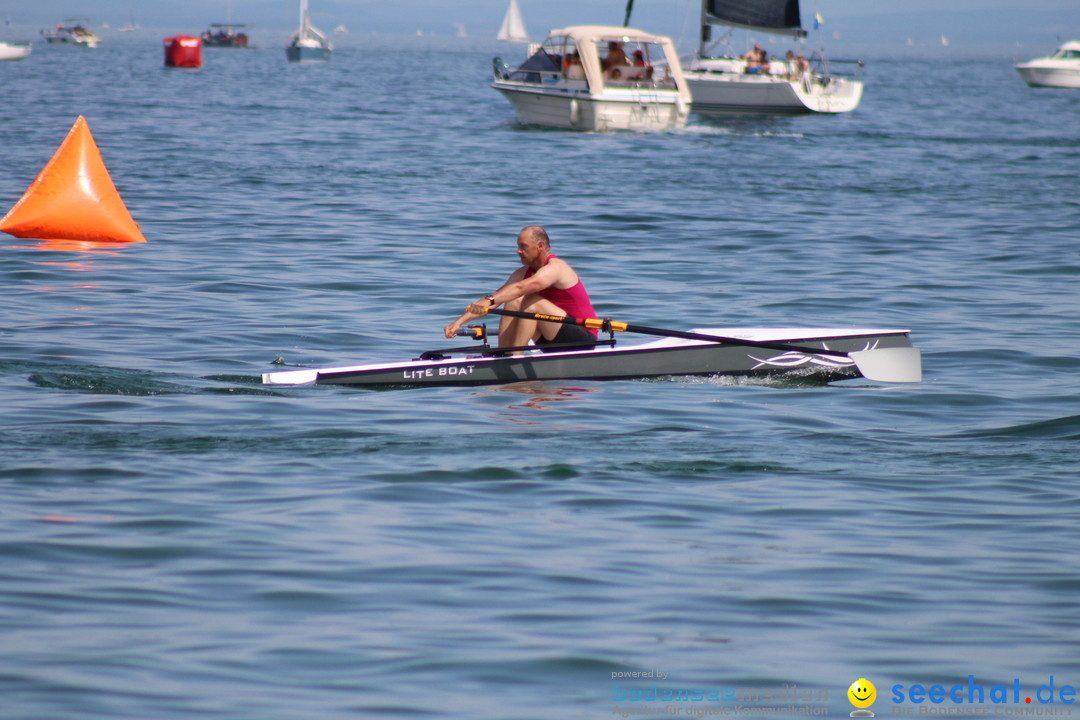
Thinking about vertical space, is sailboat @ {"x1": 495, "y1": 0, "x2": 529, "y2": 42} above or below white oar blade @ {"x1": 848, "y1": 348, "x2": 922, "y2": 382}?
above

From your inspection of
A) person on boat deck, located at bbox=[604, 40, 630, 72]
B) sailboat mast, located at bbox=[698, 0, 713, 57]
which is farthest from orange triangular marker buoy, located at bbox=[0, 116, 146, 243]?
sailboat mast, located at bbox=[698, 0, 713, 57]

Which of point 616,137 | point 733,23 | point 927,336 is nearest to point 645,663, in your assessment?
point 927,336

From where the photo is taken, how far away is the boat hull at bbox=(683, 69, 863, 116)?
1227 inches

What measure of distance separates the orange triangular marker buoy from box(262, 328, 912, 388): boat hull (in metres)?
6.77

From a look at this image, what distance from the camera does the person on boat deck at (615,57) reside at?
28.5 meters

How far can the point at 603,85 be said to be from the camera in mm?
28281

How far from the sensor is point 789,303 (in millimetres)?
11820

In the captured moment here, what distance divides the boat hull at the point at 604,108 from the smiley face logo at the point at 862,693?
24.5 m

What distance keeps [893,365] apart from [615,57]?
67.7 feet

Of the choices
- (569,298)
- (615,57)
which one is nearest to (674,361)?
(569,298)

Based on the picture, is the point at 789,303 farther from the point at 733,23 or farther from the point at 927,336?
the point at 733,23

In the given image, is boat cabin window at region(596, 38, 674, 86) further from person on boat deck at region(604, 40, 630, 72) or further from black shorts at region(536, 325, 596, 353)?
black shorts at region(536, 325, 596, 353)

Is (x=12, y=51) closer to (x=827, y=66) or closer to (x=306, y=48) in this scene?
(x=306, y=48)

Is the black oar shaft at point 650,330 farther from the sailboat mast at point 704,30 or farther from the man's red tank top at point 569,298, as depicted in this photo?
the sailboat mast at point 704,30
